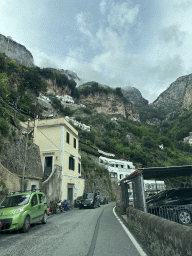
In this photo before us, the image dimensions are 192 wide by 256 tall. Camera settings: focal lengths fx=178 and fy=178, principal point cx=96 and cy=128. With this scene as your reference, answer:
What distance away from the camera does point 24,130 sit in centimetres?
2428

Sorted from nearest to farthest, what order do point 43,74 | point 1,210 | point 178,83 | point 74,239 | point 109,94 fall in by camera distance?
point 74,239 < point 1,210 < point 43,74 < point 109,94 < point 178,83

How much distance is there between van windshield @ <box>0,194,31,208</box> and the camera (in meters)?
7.73

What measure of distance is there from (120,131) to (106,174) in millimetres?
46681

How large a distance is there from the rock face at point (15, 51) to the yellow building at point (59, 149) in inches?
4993

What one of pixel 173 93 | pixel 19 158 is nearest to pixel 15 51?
pixel 19 158

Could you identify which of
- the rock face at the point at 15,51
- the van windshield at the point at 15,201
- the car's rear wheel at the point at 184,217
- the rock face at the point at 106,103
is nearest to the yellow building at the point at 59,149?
the van windshield at the point at 15,201

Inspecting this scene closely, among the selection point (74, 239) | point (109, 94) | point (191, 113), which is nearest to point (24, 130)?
point (74, 239)

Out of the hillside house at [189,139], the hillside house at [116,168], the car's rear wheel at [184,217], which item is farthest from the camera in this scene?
the hillside house at [189,139]

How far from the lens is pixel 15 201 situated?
793 centimetres

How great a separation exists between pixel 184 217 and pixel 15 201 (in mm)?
7275

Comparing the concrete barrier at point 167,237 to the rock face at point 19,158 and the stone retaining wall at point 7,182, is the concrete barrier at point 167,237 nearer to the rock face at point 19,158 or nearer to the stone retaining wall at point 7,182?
the stone retaining wall at point 7,182

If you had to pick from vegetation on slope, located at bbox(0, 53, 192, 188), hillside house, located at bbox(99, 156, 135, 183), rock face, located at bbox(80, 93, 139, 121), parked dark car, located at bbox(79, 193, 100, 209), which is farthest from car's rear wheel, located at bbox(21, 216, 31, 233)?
rock face, located at bbox(80, 93, 139, 121)

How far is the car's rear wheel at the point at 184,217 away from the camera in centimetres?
718

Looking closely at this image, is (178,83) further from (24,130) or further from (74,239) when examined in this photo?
(74,239)
